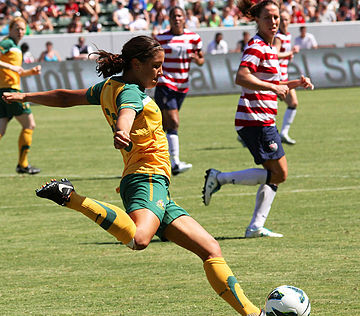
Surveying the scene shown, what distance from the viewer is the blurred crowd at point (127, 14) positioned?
30766mm

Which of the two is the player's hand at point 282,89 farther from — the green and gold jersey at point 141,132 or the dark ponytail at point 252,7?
the green and gold jersey at point 141,132

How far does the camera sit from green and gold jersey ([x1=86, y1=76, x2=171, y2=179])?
5.46 metres

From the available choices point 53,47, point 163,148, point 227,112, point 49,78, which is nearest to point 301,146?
point 227,112

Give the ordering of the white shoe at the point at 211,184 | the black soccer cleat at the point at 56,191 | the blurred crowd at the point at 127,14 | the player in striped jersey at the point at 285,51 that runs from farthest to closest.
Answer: the blurred crowd at the point at 127,14 < the player in striped jersey at the point at 285,51 < the white shoe at the point at 211,184 < the black soccer cleat at the point at 56,191

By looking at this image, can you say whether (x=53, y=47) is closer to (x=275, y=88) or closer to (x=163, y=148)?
(x=275, y=88)

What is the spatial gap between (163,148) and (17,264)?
2.50 m

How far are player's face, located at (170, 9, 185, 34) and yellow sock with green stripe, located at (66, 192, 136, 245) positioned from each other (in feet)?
27.9

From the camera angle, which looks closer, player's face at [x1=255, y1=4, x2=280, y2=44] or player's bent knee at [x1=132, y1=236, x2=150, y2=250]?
player's bent knee at [x1=132, y1=236, x2=150, y2=250]

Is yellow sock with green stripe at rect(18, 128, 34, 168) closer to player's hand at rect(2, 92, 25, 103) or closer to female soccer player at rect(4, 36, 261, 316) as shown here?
player's hand at rect(2, 92, 25, 103)

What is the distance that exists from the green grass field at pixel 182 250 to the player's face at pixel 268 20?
1.96m

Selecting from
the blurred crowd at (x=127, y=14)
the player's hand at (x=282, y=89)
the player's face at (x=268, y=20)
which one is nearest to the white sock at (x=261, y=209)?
the player's hand at (x=282, y=89)

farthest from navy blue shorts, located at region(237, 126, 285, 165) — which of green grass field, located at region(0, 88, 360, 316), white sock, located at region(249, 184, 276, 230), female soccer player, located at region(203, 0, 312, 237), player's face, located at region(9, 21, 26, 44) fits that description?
player's face, located at region(9, 21, 26, 44)

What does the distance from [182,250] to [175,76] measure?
593 centimetres

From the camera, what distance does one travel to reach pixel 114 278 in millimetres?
6906
